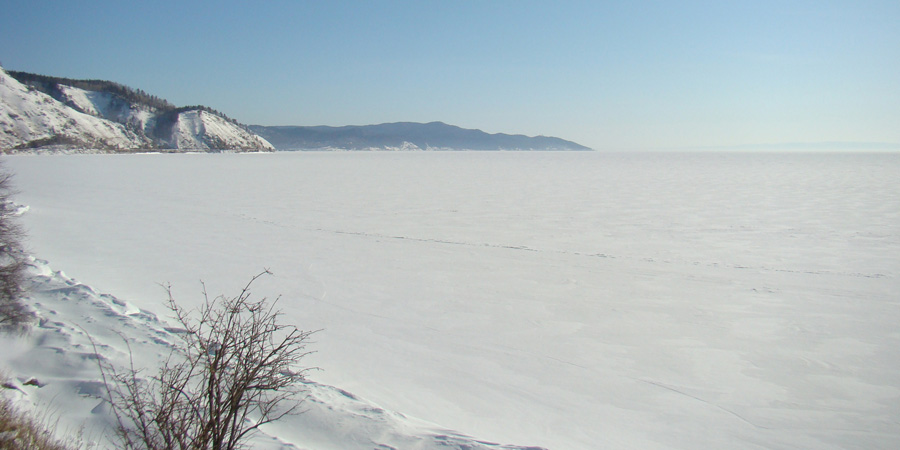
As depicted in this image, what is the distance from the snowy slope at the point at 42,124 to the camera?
85500 mm

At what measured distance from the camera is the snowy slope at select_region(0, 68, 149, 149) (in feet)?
281

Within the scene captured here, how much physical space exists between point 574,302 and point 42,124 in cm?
11563

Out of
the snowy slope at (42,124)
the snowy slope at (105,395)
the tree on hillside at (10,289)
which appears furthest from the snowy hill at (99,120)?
the snowy slope at (105,395)

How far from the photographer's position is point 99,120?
109812mm

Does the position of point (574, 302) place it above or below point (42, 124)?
below

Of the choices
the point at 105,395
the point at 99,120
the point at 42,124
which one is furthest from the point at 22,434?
the point at 99,120

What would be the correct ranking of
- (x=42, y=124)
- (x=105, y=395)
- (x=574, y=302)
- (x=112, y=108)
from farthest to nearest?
(x=112, y=108) → (x=42, y=124) → (x=574, y=302) → (x=105, y=395)

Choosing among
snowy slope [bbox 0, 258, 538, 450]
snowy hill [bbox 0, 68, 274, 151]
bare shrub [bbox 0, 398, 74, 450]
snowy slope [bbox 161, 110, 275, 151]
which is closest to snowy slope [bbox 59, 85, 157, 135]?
snowy hill [bbox 0, 68, 274, 151]

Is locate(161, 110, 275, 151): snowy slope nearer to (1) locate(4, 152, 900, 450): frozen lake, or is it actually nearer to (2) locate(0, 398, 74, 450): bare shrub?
(1) locate(4, 152, 900, 450): frozen lake

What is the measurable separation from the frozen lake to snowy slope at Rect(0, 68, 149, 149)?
89.4 metres

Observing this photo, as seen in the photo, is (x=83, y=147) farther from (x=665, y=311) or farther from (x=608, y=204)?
(x=665, y=311)

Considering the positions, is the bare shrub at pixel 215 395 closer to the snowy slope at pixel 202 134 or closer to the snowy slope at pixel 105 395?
the snowy slope at pixel 105 395

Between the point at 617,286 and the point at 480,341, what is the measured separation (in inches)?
140

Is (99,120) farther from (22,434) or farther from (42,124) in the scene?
(22,434)
